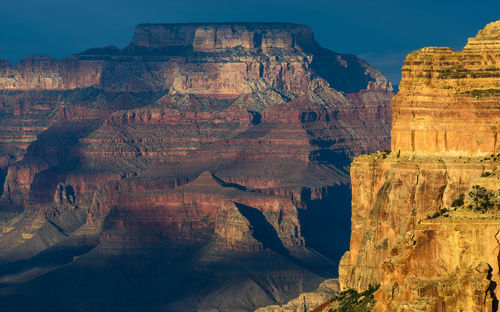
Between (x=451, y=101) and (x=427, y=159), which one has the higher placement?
(x=451, y=101)

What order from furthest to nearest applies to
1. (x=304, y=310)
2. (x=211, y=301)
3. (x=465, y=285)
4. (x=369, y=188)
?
(x=211, y=301), (x=304, y=310), (x=369, y=188), (x=465, y=285)

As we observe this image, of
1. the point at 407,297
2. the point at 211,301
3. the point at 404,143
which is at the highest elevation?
the point at 404,143

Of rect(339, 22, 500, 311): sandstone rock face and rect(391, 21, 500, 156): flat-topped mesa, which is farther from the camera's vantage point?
rect(391, 21, 500, 156): flat-topped mesa

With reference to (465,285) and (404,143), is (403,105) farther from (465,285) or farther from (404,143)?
(465,285)

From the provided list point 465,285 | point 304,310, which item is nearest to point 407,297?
point 465,285

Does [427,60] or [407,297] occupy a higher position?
[427,60]

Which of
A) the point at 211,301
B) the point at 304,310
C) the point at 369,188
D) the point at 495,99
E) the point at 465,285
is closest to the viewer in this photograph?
the point at 465,285

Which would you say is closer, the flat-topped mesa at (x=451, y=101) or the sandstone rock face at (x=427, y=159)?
the sandstone rock face at (x=427, y=159)

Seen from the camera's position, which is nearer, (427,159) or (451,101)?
(451,101)
